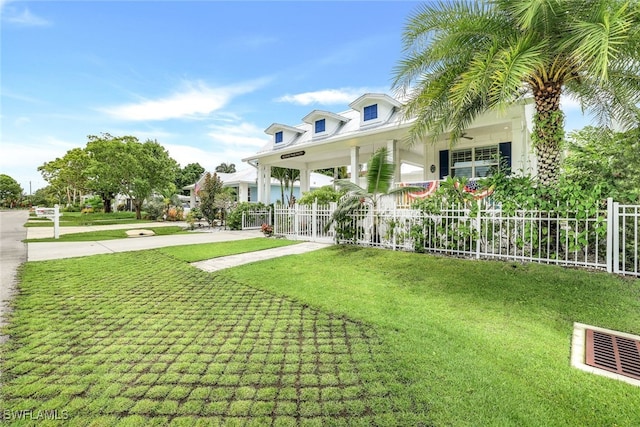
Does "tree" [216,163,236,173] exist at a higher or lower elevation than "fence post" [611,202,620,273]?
higher

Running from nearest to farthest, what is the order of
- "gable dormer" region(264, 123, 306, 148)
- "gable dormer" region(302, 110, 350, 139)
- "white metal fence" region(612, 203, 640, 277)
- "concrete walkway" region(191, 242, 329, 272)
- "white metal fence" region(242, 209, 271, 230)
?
"white metal fence" region(612, 203, 640, 277) → "concrete walkway" region(191, 242, 329, 272) → "gable dormer" region(302, 110, 350, 139) → "white metal fence" region(242, 209, 271, 230) → "gable dormer" region(264, 123, 306, 148)

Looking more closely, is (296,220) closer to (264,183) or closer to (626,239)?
(264,183)

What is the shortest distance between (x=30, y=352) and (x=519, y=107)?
1211cm

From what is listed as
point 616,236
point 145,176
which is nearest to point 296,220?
point 616,236

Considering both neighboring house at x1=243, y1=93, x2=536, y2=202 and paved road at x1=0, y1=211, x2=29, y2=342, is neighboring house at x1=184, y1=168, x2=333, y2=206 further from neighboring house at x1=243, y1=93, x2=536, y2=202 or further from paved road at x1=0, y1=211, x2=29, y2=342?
paved road at x1=0, y1=211, x2=29, y2=342

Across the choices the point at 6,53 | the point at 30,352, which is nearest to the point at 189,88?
the point at 6,53

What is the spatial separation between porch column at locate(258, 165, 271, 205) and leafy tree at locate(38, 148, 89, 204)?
24.0m

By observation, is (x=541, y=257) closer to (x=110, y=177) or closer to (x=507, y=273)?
(x=507, y=273)

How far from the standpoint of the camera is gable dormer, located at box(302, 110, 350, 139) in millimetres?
15484

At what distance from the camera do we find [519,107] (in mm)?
9250

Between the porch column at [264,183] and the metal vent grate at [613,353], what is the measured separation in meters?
16.8

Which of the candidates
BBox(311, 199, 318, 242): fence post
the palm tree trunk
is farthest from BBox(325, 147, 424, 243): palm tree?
the palm tree trunk

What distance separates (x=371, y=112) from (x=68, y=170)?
42.4 m

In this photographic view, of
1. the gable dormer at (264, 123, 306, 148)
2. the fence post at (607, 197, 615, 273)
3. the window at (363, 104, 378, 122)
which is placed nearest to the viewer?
the fence post at (607, 197, 615, 273)
